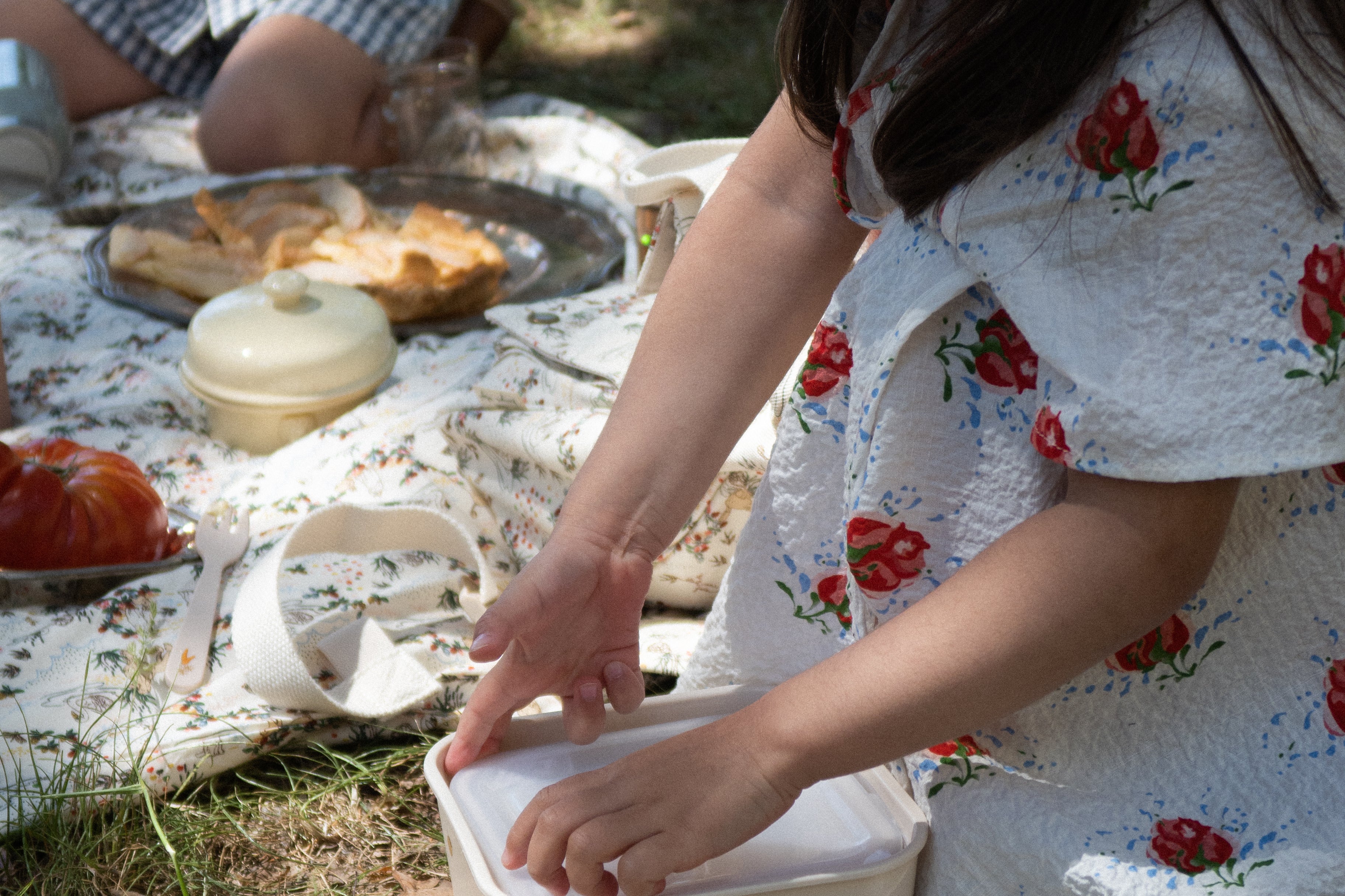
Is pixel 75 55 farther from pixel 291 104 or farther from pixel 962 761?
pixel 962 761

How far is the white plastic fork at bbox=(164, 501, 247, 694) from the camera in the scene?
1031 millimetres

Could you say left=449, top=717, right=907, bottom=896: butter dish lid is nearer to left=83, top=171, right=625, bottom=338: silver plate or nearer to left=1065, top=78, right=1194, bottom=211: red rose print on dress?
left=1065, top=78, right=1194, bottom=211: red rose print on dress

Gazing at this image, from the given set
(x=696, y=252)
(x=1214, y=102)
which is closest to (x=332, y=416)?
(x=696, y=252)

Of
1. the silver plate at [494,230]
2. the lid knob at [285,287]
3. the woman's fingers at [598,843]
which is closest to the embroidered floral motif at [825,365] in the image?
the woman's fingers at [598,843]

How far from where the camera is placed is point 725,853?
23.1 inches

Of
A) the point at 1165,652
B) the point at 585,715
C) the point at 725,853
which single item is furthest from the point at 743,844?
the point at 1165,652

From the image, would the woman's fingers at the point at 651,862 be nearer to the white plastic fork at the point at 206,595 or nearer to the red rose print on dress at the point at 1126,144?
the red rose print on dress at the point at 1126,144

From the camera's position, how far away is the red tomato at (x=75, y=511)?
1062 millimetres

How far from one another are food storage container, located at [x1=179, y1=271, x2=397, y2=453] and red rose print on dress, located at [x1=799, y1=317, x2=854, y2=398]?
814mm

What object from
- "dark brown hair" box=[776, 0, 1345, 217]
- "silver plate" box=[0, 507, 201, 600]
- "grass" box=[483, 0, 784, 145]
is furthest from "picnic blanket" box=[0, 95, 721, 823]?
"grass" box=[483, 0, 784, 145]

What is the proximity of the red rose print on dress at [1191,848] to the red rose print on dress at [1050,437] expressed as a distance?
212mm

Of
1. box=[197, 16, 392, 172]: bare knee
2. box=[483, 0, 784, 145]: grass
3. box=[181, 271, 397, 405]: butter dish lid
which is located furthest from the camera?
box=[483, 0, 784, 145]: grass

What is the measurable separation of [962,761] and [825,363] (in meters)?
0.23

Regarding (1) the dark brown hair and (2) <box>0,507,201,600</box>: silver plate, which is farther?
(2) <box>0,507,201,600</box>: silver plate
